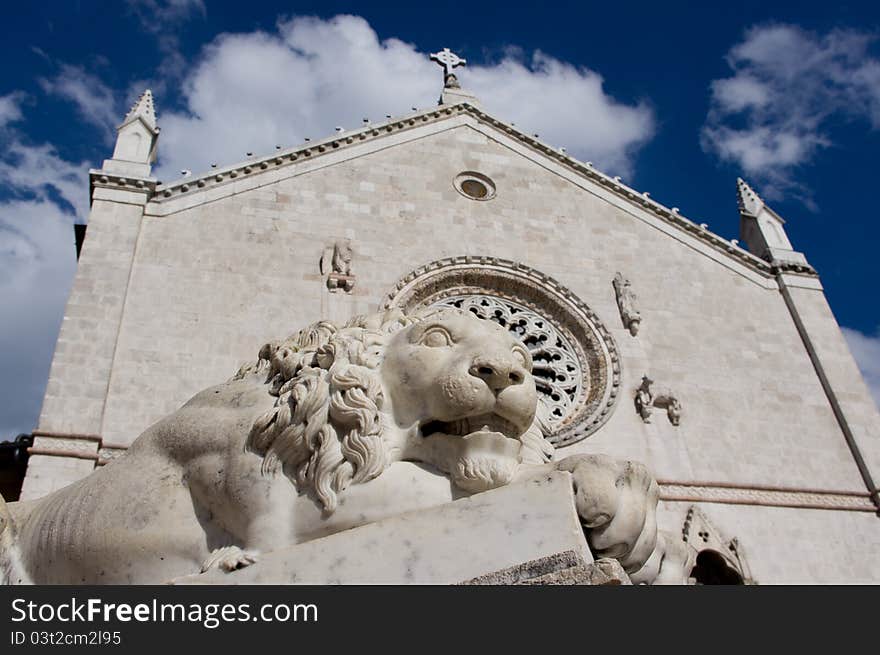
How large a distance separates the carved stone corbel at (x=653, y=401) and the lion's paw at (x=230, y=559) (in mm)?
10007

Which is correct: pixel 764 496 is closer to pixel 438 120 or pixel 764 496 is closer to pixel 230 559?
pixel 438 120

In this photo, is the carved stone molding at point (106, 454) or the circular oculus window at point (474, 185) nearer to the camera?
the carved stone molding at point (106, 454)

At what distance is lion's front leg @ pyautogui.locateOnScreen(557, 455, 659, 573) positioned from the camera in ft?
10.0

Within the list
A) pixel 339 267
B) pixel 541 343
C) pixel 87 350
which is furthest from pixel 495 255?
pixel 87 350

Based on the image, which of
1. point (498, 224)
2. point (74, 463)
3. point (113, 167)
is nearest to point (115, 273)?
point (113, 167)

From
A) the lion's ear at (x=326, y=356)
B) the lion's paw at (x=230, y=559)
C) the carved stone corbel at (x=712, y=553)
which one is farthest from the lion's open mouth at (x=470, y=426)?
the carved stone corbel at (x=712, y=553)

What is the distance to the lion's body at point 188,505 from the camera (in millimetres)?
3129

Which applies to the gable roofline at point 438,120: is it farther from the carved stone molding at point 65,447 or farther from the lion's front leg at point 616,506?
the lion's front leg at point 616,506

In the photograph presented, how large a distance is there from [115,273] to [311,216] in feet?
10.6

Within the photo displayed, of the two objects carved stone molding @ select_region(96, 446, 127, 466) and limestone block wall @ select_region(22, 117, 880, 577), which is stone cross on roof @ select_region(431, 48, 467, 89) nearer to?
limestone block wall @ select_region(22, 117, 880, 577)

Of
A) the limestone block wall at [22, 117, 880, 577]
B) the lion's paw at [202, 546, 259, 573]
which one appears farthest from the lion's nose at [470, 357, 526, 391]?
the limestone block wall at [22, 117, 880, 577]

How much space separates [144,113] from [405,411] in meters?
12.1

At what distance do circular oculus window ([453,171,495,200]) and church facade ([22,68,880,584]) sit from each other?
1.5 inches
